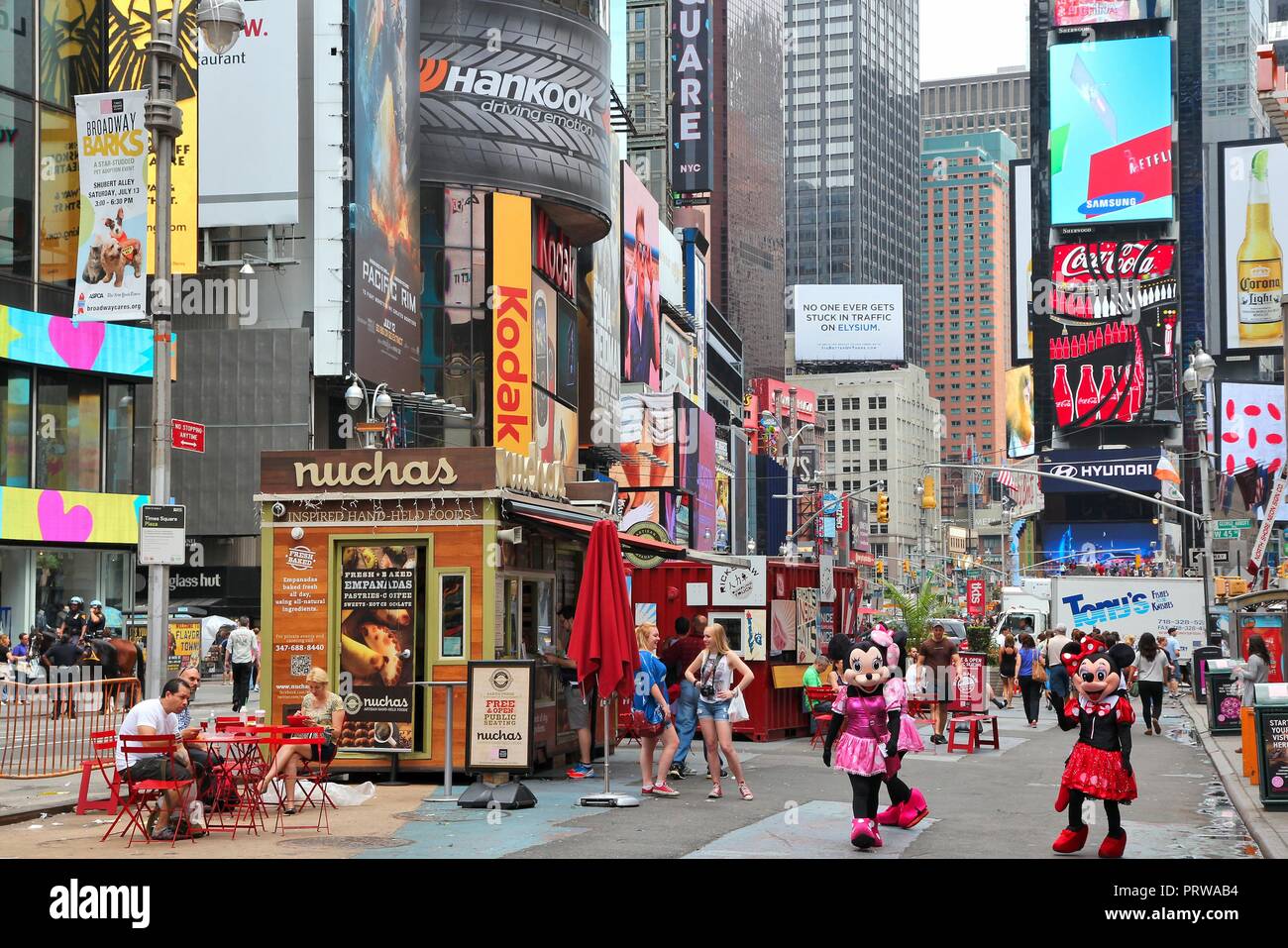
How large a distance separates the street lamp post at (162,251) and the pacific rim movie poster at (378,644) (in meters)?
1.98

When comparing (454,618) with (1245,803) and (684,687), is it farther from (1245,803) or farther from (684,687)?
(1245,803)

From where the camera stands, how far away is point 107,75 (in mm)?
39594

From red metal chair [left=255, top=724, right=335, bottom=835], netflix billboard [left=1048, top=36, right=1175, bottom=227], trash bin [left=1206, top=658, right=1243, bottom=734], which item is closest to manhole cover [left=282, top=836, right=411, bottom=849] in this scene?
red metal chair [left=255, top=724, right=335, bottom=835]

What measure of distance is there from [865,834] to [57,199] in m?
31.5

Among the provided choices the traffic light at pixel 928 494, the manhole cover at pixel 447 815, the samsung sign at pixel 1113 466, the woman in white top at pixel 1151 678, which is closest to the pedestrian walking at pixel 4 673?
the manhole cover at pixel 447 815

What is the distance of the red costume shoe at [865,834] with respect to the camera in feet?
41.7

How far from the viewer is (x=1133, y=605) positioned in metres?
42.8

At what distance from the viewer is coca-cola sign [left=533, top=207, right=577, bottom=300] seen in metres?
57.9

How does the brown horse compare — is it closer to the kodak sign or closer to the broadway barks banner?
the broadway barks banner

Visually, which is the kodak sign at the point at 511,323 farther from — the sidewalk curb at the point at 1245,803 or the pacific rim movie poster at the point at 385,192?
the sidewalk curb at the point at 1245,803

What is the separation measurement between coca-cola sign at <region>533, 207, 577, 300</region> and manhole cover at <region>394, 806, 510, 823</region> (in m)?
43.1

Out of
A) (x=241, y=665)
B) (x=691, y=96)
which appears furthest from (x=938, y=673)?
(x=691, y=96)

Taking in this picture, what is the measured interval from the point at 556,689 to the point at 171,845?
6.78m
